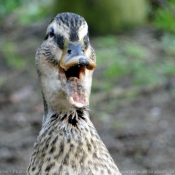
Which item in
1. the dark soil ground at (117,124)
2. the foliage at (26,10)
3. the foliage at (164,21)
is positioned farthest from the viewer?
the foliage at (26,10)

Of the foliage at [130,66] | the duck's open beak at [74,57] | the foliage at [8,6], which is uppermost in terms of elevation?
the foliage at [8,6]

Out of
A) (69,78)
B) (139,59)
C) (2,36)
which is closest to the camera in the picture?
(69,78)

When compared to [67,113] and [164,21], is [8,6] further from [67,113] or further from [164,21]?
[67,113]

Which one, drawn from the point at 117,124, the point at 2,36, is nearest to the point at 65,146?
the point at 117,124

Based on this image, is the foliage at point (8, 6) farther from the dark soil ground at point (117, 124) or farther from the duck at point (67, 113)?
the duck at point (67, 113)

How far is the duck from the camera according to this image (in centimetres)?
294

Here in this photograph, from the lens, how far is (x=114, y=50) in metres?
8.45

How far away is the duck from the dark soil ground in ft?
7.55

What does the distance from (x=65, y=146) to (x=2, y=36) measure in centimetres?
769

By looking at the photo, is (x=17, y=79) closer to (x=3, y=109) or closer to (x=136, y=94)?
(x=3, y=109)

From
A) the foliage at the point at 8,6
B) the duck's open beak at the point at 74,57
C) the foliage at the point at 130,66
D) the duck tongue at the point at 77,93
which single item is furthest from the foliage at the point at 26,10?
the duck tongue at the point at 77,93

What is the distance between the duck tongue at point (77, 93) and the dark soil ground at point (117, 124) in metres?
2.60

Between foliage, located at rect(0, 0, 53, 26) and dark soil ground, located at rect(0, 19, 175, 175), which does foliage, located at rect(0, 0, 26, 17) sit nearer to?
foliage, located at rect(0, 0, 53, 26)

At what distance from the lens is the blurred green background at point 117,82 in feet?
19.2
